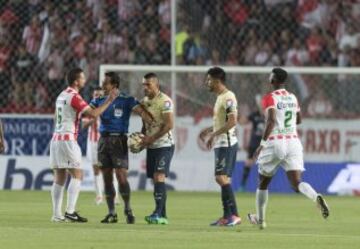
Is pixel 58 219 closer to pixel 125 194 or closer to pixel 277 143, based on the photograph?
pixel 125 194

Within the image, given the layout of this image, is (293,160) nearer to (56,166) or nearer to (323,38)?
(56,166)

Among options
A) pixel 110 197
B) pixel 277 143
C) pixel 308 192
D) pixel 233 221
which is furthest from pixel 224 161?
pixel 110 197

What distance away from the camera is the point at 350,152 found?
30219mm

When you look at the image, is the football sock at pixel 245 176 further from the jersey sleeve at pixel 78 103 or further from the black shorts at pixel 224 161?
the jersey sleeve at pixel 78 103

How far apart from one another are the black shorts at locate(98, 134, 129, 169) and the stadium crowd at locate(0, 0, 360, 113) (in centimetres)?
1141

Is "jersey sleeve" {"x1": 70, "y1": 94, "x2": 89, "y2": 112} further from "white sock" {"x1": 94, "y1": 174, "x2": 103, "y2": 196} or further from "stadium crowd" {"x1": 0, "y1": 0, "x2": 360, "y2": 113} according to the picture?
"stadium crowd" {"x1": 0, "y1": 0, "x2": 360, "y2": 113}

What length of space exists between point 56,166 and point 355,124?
12470 mm

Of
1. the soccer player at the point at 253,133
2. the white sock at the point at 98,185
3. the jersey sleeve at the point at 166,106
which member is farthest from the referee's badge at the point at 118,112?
the soccer player at the point at 253,133

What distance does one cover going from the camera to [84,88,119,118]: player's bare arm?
18672 millimetres

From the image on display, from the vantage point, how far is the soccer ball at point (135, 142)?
19.3 metres

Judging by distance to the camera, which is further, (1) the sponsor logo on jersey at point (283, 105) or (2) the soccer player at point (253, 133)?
(2) the soccer player at point (253, 133)

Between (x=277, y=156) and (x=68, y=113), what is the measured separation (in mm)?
3379

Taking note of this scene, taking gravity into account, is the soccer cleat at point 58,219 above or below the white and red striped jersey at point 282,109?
below

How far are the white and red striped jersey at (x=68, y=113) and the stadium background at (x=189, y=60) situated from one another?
10340 millimetres
